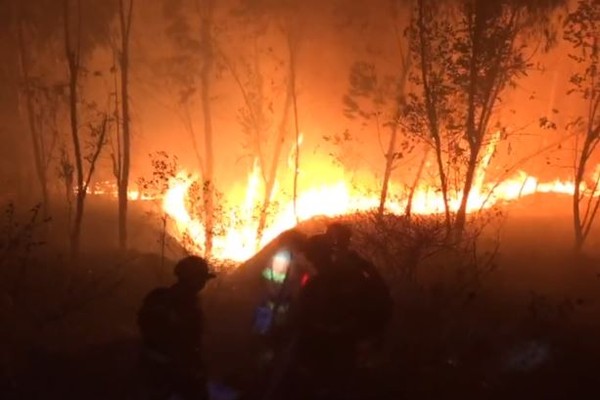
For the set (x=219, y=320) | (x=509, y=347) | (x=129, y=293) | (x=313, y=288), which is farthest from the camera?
(x=129, y=293)

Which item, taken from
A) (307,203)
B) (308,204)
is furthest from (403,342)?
(307,203)

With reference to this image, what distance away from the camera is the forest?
319 inches

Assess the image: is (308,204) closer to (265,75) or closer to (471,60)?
(265,75)

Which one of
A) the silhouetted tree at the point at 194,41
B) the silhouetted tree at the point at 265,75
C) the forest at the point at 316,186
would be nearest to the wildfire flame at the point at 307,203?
the forest at the point at 316,186

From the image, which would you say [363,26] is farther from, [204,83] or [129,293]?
[129,293]

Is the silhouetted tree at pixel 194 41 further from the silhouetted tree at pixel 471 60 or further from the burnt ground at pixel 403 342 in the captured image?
the burnt ground at pixel 403 342

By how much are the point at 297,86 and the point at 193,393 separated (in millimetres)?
30521

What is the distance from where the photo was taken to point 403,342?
26.6 ft

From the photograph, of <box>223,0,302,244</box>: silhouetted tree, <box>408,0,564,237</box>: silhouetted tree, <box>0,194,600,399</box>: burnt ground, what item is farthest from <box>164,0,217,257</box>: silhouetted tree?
<box>0,194,600,399</box>: burnt ground

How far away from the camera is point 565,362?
24.9ft

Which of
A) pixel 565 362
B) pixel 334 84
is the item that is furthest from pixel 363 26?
pixel 565 362

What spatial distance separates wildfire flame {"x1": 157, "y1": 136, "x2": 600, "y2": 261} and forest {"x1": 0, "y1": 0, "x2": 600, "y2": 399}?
178 millimetres

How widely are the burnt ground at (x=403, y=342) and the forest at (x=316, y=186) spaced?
33mm

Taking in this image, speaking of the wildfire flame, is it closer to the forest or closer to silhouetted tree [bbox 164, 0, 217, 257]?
the forest
